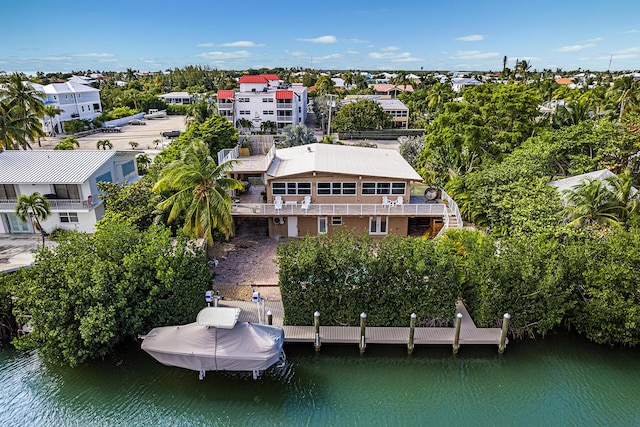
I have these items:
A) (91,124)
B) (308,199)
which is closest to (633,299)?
(308,199)

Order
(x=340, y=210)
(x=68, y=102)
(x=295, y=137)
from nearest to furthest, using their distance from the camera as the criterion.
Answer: (x=340, y=210) → (x=295, y=137) → (x=68, y=102)

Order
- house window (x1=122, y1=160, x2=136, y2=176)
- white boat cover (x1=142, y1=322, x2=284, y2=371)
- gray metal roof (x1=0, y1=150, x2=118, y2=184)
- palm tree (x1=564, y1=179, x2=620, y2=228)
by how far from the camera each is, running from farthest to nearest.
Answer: house window (x1=122, y1=160, x2=136, y2=176) < gray metal roof (x1=0, y1=150, x2=118, y2=184) < palm tree (x1=564, y1=179, x2=620, y2=228) < white boat cover (x1=142, y1=322, x2=284, y2=371)

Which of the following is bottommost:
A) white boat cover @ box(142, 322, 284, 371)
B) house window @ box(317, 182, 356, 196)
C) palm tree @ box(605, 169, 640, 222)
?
white boat cover @ box(142, 322, 284, 371)

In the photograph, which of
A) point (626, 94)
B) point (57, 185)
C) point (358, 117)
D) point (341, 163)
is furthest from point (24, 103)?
point (626, 94)

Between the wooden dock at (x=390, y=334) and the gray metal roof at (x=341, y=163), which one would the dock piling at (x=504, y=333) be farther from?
the gray metal roof at (x=341, y=163)

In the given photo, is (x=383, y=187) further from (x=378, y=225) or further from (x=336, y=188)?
(x=336, y=188)

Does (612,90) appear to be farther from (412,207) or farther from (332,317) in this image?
(332,317)

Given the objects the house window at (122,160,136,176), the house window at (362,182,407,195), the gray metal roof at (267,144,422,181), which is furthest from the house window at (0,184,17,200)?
the house window at (362,182,407,195)

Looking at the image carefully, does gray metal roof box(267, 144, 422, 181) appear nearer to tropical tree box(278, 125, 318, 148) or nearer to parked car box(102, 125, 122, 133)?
tropical tree box(278, 125, 318, 148)
